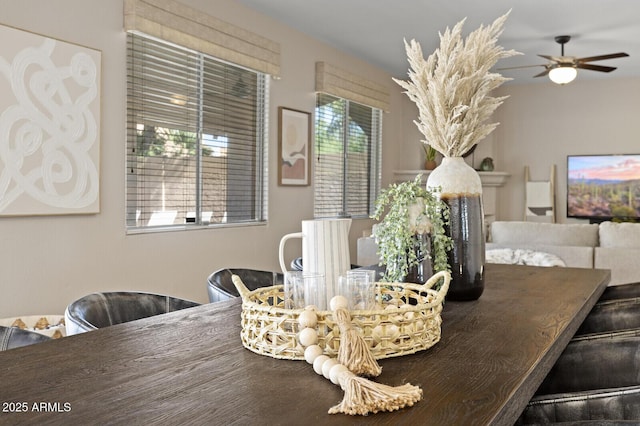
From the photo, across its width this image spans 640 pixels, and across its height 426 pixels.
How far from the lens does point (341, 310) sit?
3.17 ft

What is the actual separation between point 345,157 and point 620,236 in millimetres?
2988

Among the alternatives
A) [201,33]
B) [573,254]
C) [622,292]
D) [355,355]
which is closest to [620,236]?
[573,254]

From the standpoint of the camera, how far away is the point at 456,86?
1.55m

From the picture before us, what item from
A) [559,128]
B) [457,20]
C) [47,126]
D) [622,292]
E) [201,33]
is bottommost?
[622,292]

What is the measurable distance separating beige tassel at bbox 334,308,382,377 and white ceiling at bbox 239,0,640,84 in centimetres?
409

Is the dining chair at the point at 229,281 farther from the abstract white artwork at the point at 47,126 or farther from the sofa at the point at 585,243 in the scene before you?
the sofa at the point at 585,243

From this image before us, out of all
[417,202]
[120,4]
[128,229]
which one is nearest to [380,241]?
[417,202]

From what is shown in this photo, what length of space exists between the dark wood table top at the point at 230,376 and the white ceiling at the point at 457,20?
3.79m

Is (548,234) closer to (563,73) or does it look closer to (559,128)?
(563,73)

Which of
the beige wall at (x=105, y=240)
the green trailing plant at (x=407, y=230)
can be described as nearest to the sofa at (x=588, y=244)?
the beige wall at (x=105, y=240)

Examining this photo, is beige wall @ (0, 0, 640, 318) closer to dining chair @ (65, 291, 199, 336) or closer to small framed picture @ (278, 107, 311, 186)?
small framed picture @ (278, 107, 311, 186)

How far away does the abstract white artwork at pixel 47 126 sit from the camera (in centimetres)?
294

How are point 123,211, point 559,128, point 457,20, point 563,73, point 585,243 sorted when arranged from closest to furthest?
point 123,211, point 585,243, point 457,20, point 563,73, point 559,128

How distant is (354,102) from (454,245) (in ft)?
16.3
